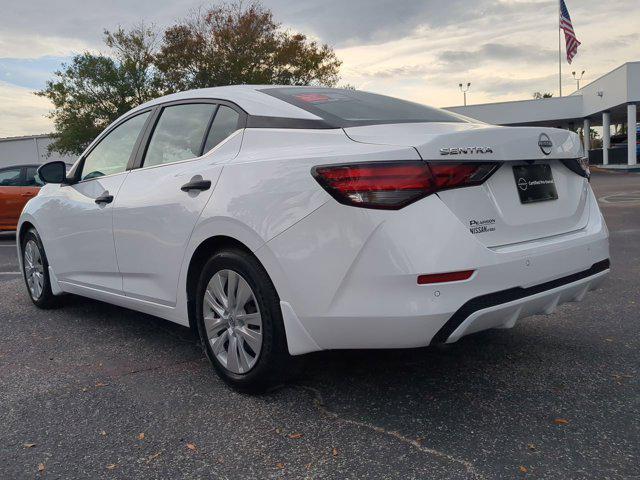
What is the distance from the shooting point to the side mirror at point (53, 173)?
4809mm

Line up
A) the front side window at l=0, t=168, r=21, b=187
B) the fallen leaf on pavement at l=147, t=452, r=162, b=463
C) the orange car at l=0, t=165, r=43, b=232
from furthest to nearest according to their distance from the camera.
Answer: the front side window at l=0, t=168, r=21, b=187, the orange car at l=0, t=165, r=43, b=232, the fallen leaf on pavement at l=147, t=452, r=162, b=463

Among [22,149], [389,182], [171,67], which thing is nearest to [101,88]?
[171,67]

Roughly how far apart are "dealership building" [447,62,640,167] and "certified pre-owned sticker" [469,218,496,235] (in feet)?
105

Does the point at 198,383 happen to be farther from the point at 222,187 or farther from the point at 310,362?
the point at 222,187

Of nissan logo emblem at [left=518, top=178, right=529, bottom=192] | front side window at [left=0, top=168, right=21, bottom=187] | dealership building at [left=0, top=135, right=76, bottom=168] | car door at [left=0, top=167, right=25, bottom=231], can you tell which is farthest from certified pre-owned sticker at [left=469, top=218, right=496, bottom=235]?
dealership building at [left=0, top=135, right=76, bottom=168]

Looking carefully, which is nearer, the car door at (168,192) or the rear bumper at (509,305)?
the rear bumper at (509,305)

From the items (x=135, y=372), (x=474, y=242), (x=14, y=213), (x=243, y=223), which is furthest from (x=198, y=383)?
(x=14, y=213)

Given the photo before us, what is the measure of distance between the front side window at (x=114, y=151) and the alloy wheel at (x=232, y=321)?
56.7 inches

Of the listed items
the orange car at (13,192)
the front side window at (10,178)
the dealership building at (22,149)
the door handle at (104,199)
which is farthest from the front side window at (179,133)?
the dealership building at (22,149)

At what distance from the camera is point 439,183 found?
2.66m

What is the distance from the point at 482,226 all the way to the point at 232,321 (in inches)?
54.0

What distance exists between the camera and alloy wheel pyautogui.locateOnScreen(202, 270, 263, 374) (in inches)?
123

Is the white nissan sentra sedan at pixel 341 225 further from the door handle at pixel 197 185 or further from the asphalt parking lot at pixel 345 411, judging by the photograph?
the asphalt parking lot at pixel 345 411

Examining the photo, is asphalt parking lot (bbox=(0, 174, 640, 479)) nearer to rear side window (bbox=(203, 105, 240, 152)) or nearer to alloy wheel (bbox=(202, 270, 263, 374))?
alloy wheel (bbox=(202, 270, 263, 374))
